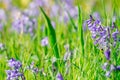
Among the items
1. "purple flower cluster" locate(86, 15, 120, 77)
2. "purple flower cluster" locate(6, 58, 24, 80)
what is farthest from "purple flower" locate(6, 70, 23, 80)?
"purple flower cluster" locate(86, 15, 120, 77)

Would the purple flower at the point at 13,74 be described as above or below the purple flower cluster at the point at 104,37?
below

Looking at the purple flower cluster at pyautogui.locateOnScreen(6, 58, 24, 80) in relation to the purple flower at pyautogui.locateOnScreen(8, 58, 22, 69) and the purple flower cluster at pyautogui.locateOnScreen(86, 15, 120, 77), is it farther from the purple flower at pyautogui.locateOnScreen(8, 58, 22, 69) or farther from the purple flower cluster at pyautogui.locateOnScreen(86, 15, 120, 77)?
the purple flower cluster at pyautogui.locateOnScreen(86, 15, 120, 77)

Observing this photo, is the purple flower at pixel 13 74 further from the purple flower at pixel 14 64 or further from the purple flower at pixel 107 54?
the purple flower at pixel 107 54

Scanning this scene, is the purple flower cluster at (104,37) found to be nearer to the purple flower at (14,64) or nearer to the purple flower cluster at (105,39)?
the purple flower cluster at (105,39)

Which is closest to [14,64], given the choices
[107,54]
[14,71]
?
[14,71]

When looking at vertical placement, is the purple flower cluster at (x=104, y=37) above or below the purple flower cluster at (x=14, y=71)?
above

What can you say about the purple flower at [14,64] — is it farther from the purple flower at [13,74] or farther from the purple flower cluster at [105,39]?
the purple flower cluster at [105,39]

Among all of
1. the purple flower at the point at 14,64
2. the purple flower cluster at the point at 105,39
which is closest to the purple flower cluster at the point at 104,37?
the purple flower cluster at the point at 105,39

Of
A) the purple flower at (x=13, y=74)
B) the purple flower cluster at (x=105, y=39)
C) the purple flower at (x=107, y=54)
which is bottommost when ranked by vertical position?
the purple flower at (x=13, y=74)

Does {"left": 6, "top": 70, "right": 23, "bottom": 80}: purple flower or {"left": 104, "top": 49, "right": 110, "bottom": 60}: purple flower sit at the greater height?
{"left": 104, "top": 49, "right": 110, "bottom": 60}: purple flower

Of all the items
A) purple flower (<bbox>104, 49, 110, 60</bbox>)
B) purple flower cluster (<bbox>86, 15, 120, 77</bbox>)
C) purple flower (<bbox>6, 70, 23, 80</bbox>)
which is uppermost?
purple flower cluster (<bbox>86, 15, 120, 77</bbox>)

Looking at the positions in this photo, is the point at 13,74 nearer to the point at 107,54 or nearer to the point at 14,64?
the point at 14,64
